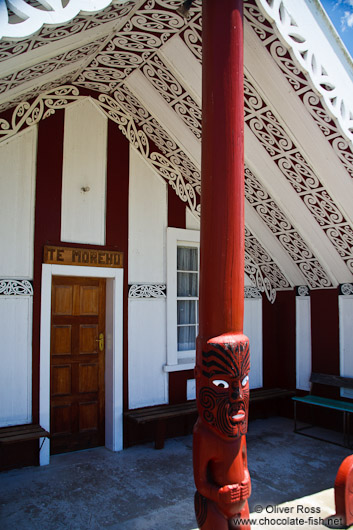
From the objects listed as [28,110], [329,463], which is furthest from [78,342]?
[329,463]

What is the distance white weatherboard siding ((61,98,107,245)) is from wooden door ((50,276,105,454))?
0.63 meters

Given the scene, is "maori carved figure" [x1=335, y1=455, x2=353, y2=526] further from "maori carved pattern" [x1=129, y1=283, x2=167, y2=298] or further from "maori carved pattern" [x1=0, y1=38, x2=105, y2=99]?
"maori carved pattern" [x1=0, y1=38, x2=105, y2=99]

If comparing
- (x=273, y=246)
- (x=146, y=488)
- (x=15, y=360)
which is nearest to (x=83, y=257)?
(x=15, y=360)

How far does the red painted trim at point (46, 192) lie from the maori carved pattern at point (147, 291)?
49.1 inches

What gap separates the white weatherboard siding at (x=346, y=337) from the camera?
662cm

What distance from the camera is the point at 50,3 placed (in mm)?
2994

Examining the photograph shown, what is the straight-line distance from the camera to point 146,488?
4.75 metres

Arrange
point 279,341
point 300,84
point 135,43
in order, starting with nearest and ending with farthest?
point 300,84 → point 135,43 → point 279,341

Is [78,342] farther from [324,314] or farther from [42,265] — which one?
[324,314]

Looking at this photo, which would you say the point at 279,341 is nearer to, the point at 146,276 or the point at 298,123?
the point at 146,276

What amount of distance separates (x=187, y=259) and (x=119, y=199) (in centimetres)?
144

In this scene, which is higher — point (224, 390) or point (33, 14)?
point (33, 14)

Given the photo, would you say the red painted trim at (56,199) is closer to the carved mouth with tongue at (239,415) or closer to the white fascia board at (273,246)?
the white fascia board at (273,246)

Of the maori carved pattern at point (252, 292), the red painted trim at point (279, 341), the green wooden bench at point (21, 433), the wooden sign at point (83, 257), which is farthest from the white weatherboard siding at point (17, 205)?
the red painted trim at point (279, 341)
